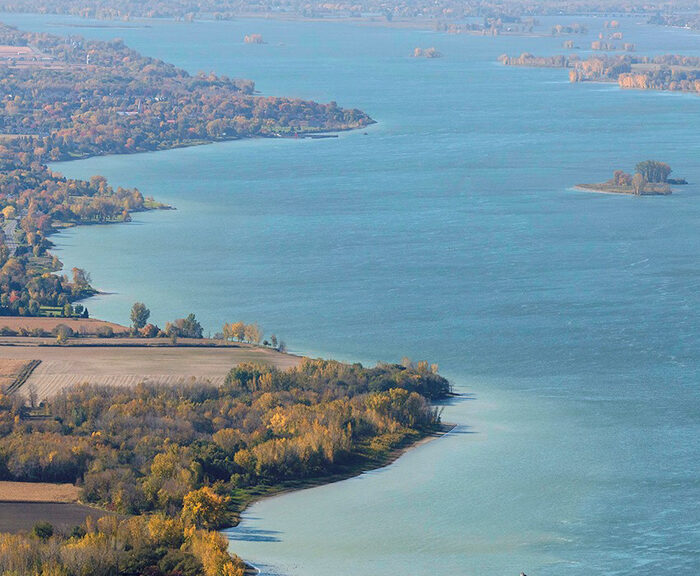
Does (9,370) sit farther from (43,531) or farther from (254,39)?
(254,39)

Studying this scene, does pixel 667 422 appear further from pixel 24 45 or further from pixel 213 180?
pixel 24 45

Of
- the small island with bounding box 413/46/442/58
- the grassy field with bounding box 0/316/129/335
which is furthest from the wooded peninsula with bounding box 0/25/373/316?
the small island with bounding box 413/46/442/58

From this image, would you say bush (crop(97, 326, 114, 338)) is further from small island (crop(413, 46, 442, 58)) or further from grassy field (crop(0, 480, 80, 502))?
small island (crop(413, 46, 442, 58))

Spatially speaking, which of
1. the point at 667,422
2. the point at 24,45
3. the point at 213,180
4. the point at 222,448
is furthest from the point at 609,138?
the point at 24,45

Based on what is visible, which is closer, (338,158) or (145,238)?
(145,238)

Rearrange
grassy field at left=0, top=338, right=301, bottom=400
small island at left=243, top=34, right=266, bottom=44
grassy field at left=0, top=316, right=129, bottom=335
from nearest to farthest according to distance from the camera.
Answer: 1. grassy field at left=0, top=338, right=301, bottom=400
2. grassy field at left=0, top=316, right=129, bottom=335
3. small island at left=243, top=34, right=266, bottom=44

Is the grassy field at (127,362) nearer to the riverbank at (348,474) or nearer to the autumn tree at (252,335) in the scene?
the autumn tree at (252,335)

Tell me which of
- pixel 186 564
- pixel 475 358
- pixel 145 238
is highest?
pixel 145 238
